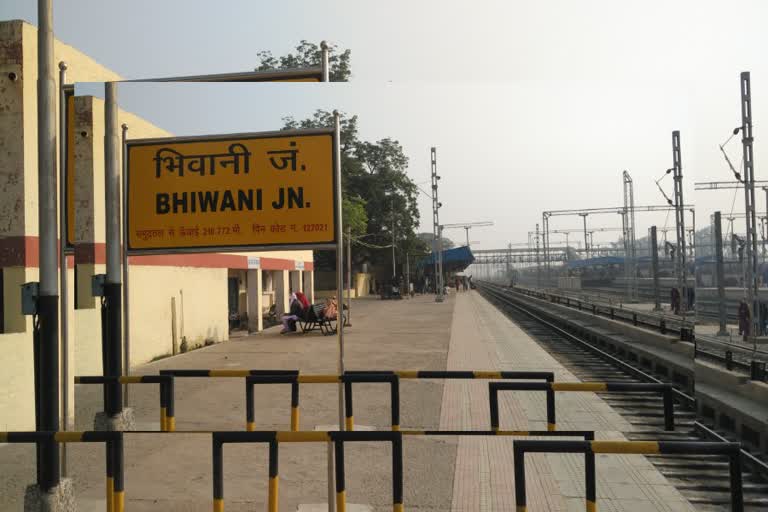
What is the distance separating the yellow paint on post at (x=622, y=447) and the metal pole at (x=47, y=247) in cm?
373

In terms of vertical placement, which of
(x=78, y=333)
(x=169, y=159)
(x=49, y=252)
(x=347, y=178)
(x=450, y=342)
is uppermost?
(x=347, y=178)

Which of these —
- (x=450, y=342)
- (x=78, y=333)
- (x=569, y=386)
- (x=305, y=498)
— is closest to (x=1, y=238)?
(x=78, y=333)

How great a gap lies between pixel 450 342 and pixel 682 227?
9.45 metres

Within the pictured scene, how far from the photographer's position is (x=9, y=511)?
4871mm

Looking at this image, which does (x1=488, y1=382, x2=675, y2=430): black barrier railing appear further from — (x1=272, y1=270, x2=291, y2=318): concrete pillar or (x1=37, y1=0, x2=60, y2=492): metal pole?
(x1=272, y1=270, x2=291, y2=318): concrete pillar

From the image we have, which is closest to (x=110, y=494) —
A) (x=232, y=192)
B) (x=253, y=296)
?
(x=232, y=192)

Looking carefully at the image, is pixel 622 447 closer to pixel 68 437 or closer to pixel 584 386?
pixel 584 386

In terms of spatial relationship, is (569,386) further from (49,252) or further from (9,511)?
(9,511)

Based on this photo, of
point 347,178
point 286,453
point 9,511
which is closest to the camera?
point 9,511

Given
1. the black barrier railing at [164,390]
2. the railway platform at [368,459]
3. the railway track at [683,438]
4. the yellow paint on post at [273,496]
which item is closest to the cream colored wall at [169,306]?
the railway platform at [368,459]

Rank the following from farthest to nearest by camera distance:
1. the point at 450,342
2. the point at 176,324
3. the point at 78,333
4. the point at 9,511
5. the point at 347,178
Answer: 1. the point at 347,178
2. the point at 450,342
3. the point at 176,324
4. the point at 78,333
5. the point at 9,511

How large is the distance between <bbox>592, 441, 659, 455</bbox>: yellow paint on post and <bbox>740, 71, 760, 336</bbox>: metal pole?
5.06 meters

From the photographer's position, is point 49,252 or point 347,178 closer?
point 49,252

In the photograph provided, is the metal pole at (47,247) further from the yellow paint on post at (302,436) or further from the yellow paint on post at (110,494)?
the yellow paint on post at (302,436)
